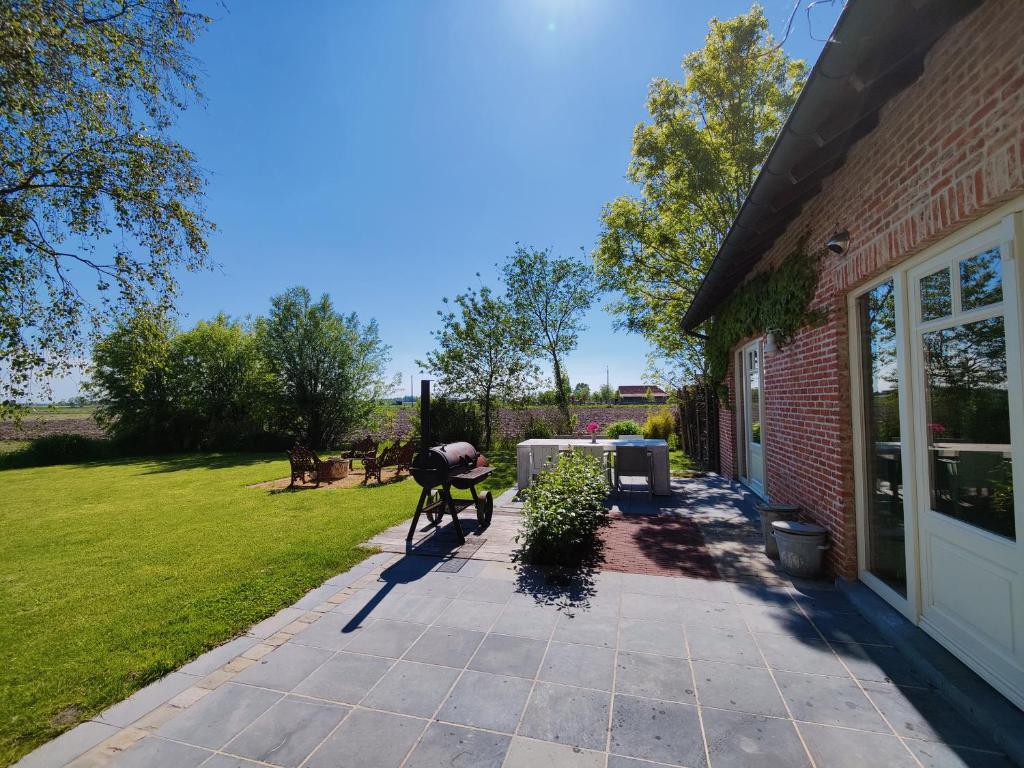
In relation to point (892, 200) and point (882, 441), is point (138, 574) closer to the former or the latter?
point (882, 441)

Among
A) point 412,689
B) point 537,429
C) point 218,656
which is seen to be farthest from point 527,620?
point 537,429

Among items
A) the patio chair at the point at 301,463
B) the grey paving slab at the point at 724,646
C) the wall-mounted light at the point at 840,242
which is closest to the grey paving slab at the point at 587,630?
the grey paving slab at the point at 724,646

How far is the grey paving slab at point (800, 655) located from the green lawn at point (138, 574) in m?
4.01

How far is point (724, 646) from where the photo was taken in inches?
117

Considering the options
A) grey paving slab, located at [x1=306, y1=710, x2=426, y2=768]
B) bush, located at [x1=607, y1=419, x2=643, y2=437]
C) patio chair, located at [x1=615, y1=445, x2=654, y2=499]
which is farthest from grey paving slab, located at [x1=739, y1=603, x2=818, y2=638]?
bush, located at [x1=607, y1=419, x2=643, y2=437]

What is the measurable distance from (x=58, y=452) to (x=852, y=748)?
25.7 m

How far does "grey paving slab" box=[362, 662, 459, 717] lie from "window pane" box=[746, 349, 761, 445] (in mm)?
6361

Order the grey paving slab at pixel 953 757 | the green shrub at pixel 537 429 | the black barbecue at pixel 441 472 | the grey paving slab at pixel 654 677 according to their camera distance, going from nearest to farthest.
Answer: the grey paving slab at pixel 953 757 → the grey paving slab at pixel 654 677 → the black barbecue at pixel 441 472 → the green shrub at pixel 537 429

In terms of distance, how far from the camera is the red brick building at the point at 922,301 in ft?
6.91

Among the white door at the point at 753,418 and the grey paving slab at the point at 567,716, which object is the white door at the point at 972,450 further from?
the white door at the point at 753,418

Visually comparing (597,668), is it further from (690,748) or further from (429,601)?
(429,601)

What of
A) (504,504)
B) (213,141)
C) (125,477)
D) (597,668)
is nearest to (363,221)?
(213,141)

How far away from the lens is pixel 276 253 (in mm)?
11750

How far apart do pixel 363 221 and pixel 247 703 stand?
35.7ft
